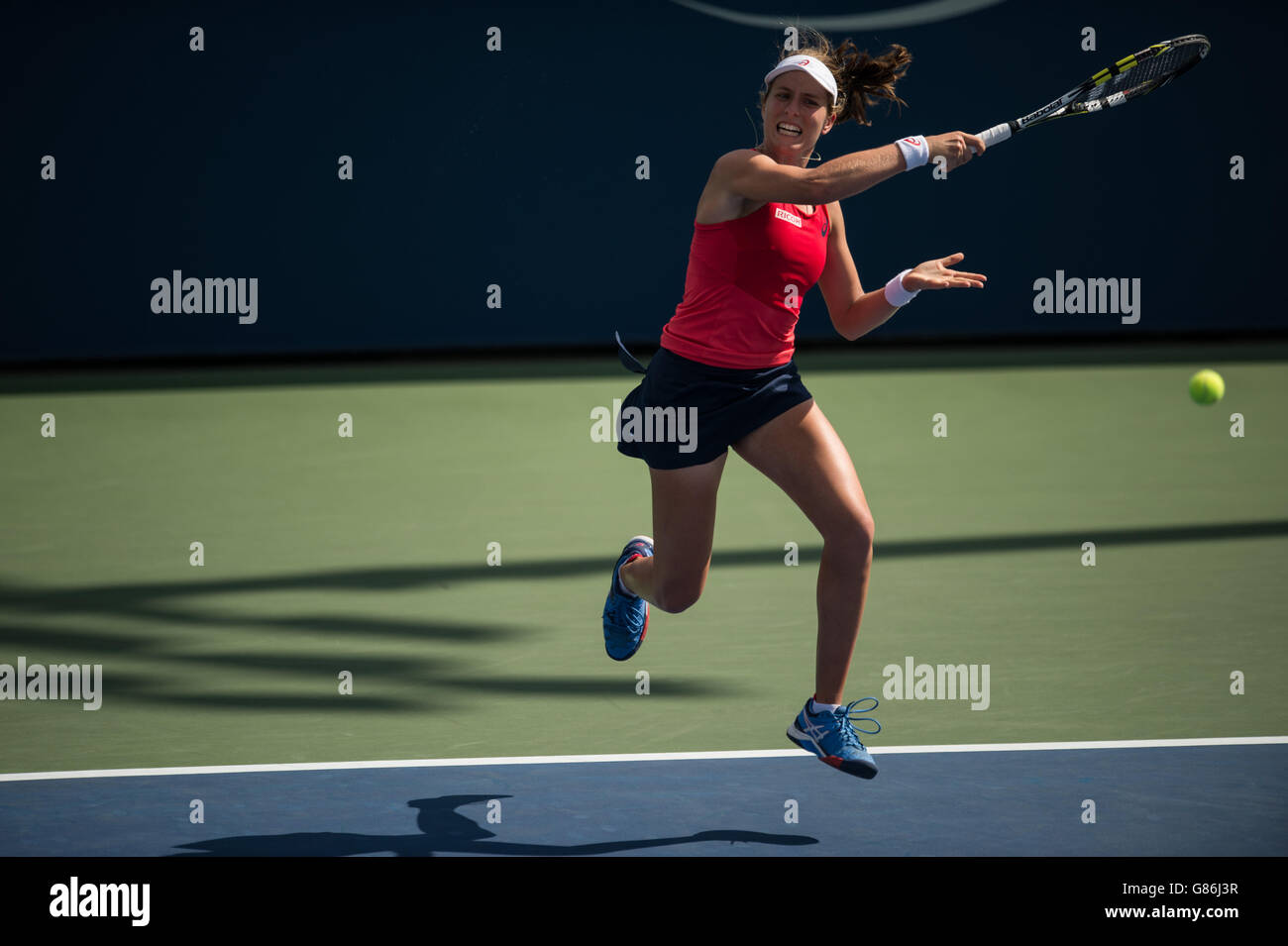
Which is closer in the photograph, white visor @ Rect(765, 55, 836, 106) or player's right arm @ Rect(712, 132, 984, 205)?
player's right arm @ Rect(712, 132, 984, 205)

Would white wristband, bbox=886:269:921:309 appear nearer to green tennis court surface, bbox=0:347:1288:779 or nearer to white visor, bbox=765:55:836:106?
white visor, bbox=765:55:836:106

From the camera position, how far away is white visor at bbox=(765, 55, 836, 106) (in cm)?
468

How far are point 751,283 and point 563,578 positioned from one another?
3.10 meters

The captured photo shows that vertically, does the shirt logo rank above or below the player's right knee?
above

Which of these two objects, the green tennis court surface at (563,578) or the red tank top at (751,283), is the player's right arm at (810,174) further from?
the green tennis court surface at (563,578)

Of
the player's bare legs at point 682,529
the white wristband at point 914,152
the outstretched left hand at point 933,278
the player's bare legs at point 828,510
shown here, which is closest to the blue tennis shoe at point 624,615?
the player's bare legs at point 682,529

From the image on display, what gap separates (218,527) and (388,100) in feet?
23.4

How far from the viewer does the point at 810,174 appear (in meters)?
4.50

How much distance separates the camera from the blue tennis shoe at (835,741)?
4.64 metres

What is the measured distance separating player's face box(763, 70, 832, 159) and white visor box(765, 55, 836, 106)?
2cm

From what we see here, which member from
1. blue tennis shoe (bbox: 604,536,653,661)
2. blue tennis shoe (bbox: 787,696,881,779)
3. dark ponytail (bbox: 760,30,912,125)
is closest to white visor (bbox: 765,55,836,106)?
dark ponytail (bbox: 760,30,912,125)

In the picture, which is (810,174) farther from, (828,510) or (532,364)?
(532,364)

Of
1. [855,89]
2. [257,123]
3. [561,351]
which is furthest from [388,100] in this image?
[855,89]

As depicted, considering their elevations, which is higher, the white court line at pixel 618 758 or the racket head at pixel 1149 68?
the racket head at pixel 1149 68
